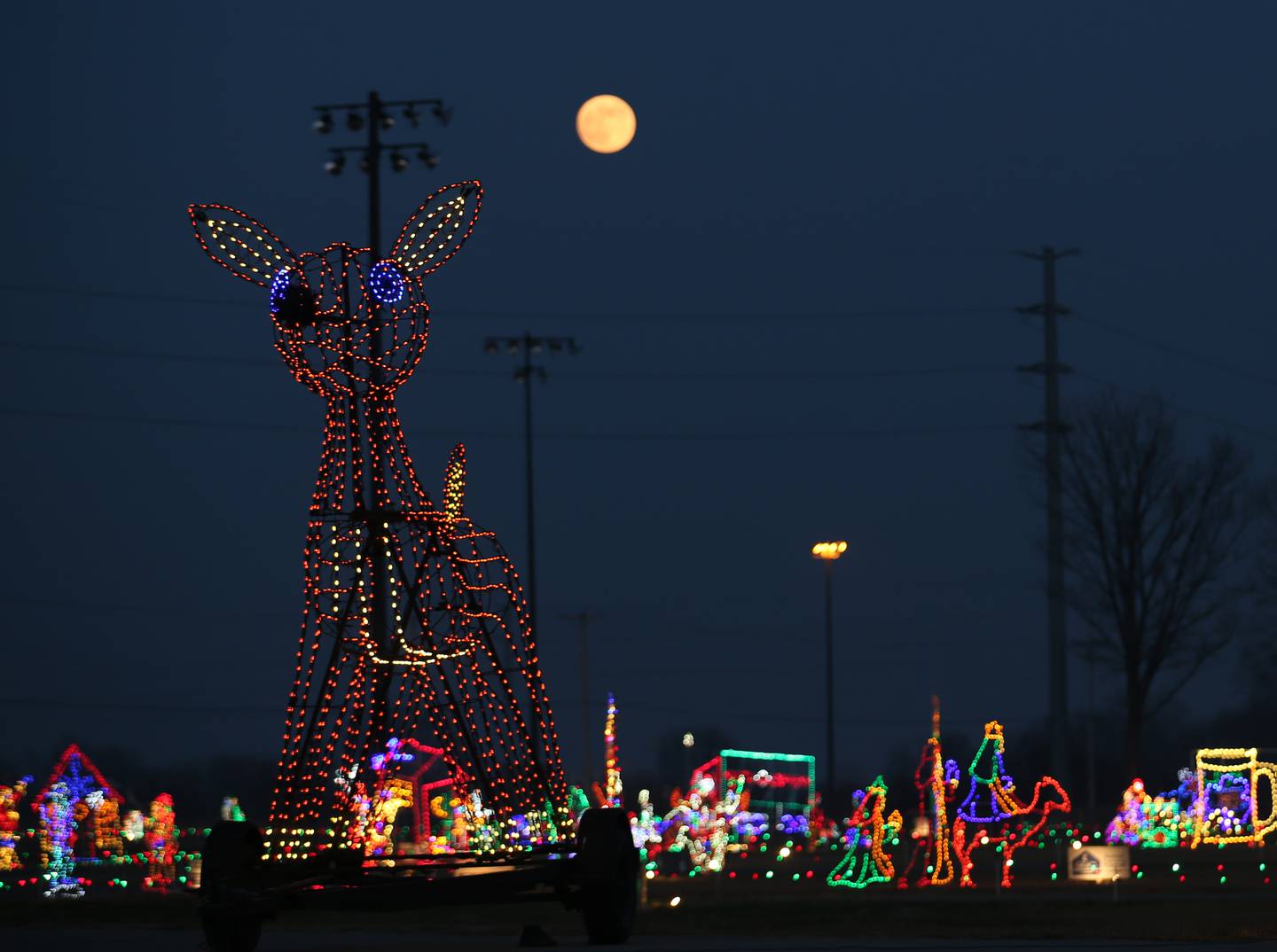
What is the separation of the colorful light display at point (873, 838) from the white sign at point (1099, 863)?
3110 mm

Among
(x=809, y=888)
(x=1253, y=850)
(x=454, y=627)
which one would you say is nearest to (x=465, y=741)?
(x=454, y=627)

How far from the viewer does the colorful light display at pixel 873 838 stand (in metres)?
36.8

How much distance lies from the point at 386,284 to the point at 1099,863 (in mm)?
21542

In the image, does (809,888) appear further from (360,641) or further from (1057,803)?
(360,641)

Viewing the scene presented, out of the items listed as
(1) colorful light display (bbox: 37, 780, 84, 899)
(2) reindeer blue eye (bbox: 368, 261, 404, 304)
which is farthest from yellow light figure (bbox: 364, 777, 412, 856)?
(1) colorful light display (bbox: 37, 780, 84, 899)

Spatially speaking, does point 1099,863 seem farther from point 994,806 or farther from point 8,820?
point 8,820

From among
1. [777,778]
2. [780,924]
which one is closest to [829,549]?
[777,778]

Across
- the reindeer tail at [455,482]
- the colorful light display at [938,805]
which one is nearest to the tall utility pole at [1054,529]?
the colorful light display at [938,805]

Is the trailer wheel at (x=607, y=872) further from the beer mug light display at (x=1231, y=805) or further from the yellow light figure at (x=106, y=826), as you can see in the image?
the beer mug light display at (x=1231, y=805)

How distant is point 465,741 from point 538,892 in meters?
1.92

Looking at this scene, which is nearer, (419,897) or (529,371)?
(419,897)

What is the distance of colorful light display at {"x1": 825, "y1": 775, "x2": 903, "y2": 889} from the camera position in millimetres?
36750

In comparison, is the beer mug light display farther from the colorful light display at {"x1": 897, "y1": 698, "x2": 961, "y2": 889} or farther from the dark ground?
the dark ground

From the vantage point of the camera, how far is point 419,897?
1623 centimetres
